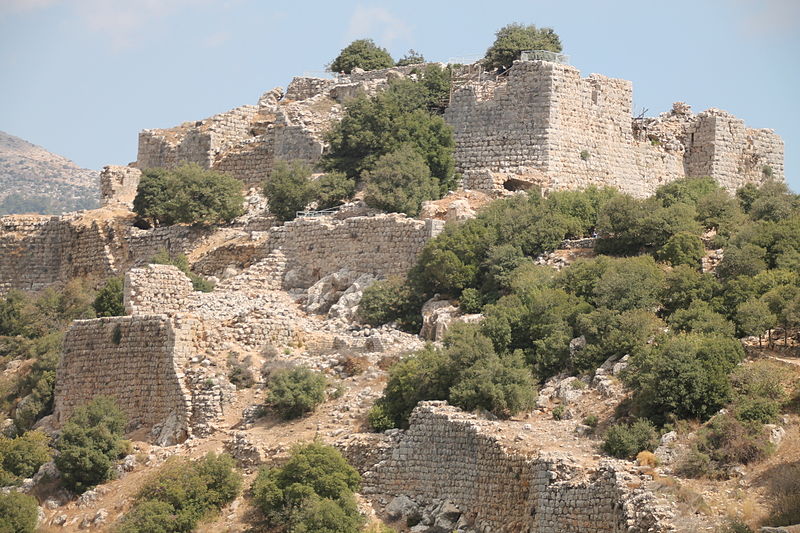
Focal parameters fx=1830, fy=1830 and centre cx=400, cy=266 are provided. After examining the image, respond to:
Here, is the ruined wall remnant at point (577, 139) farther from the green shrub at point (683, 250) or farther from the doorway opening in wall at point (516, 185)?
the green shrub at point (683, 250)

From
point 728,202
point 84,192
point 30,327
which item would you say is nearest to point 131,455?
point 30,327

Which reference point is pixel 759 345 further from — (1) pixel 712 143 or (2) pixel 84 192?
(2) pixel 84 192

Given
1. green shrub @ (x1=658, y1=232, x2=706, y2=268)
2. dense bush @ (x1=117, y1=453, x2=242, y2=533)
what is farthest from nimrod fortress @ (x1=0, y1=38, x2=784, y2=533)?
green shrub @ (x1=658, y1=232, x2=706, y2=268)

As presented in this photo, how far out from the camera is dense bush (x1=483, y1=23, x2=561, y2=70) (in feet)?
132

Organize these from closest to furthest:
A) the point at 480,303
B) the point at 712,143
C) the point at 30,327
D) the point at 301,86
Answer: the point at 480,303 → the point at 30,327 → the point at 712,143 → the point at 301,86

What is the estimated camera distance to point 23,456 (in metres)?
29.9

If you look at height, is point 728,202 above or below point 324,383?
above

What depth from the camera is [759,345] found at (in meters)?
26.5

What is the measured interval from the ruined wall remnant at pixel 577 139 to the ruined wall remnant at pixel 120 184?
8899mm

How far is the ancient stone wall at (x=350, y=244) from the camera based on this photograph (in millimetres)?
34969

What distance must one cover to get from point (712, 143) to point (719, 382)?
1703cm

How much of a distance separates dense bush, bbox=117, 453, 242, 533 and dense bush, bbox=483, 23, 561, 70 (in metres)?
15.6

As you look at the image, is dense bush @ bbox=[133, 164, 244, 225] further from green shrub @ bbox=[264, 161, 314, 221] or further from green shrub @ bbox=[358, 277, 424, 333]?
green shrub @ bbox=[358, 277, 424, 333]

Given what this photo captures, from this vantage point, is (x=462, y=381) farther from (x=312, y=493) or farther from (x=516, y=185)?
(x=516, y=185)
